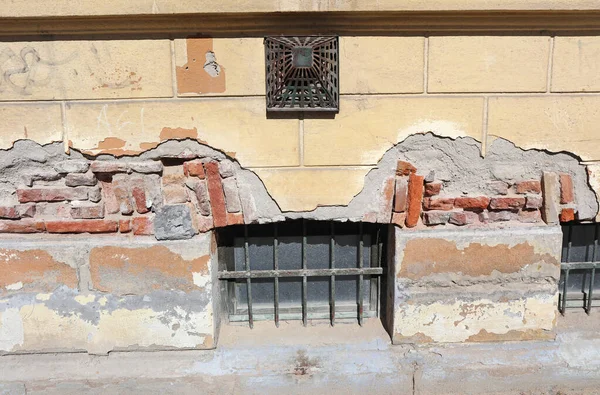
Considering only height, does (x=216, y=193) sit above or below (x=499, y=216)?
above

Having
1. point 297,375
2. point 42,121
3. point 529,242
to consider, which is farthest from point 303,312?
point 42,121

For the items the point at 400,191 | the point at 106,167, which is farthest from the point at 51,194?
the point at 400,191

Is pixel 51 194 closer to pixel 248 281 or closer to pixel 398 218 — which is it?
pixel 248 281

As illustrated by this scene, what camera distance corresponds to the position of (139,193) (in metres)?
2.60

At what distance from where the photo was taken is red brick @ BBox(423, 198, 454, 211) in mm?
2693

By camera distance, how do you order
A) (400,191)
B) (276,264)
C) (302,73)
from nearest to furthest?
(302,73) → (400,191) → (276,264)

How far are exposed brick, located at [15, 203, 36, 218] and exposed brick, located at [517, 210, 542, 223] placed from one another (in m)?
2.56

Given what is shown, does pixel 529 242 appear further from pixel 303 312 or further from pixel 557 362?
pixel 303 312

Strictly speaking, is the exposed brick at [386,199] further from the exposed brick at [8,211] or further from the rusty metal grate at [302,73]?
the exposed brick at [8,211]

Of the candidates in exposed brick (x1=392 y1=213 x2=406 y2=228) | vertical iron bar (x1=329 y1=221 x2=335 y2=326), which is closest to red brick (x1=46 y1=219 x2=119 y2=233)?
vertical iron bar (x1=329 y1=221 x2=335 y2=326)

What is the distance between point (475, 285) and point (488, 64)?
3.79ft

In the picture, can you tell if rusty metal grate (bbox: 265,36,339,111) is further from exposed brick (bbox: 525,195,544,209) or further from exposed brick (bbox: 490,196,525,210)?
exposed brick (bbox: 525,195,544,209)

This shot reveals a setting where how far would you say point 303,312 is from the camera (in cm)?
297

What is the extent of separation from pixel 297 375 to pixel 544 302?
1384mm
